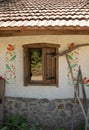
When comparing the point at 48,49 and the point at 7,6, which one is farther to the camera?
the point at 7,6

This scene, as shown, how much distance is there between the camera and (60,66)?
880 cm

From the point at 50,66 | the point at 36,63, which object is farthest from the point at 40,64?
the point at 50,66

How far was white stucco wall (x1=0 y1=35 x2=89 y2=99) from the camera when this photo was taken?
865 centimetres

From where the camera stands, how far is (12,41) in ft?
29.5

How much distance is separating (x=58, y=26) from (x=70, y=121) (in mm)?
2806

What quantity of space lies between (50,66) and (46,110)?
126 cm

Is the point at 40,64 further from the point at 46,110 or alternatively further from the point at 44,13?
the point at 44,13

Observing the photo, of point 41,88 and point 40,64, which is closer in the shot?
point 41,88

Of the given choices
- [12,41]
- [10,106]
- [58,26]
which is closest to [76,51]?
[58,26]

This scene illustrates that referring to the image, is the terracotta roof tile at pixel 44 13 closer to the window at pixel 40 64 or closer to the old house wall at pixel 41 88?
the old house wall at pixel 41 88

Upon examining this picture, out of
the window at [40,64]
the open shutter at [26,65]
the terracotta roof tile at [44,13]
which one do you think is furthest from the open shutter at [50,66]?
the terracotta roof tile at [44,13]

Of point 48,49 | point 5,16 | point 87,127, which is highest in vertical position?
point 5,16

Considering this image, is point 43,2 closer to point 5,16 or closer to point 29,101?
point 5,16

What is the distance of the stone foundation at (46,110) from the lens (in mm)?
8773
